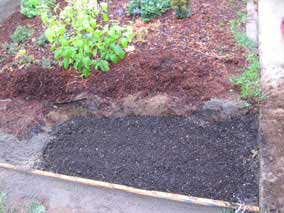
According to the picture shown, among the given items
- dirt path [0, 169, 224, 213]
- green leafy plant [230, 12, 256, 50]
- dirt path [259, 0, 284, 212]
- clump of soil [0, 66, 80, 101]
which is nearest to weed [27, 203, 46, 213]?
dirt path [0, 169, 224, 213]

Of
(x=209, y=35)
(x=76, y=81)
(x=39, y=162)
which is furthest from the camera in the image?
(x=209, y=35)

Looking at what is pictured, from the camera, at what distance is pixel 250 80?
400cm

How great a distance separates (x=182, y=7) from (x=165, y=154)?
6.76 ft

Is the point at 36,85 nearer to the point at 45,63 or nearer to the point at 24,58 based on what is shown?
the point at 45,63

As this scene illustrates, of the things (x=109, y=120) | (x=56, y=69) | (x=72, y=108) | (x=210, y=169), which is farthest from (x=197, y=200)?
(x=56, y=69)

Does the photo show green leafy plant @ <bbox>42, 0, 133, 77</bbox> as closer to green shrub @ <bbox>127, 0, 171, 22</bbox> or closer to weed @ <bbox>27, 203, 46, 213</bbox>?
green shrub @ <bbox>127, 0, 171, 22</bbox>

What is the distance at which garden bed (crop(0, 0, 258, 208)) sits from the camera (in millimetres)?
3359

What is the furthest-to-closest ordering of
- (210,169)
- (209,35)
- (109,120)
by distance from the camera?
(209,35)
(109,120)
(210,169)

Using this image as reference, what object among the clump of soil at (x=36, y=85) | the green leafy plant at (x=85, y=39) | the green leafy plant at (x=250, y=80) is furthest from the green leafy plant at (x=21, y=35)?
the green leafy plant at (x=250, y=80)

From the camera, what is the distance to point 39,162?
3.65 meters

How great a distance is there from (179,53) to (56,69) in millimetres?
1258

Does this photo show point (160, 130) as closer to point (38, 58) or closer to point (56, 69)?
point (56, 69)

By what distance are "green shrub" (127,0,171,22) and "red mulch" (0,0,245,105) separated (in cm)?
19

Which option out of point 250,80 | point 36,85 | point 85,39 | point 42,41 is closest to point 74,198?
point 36,85
